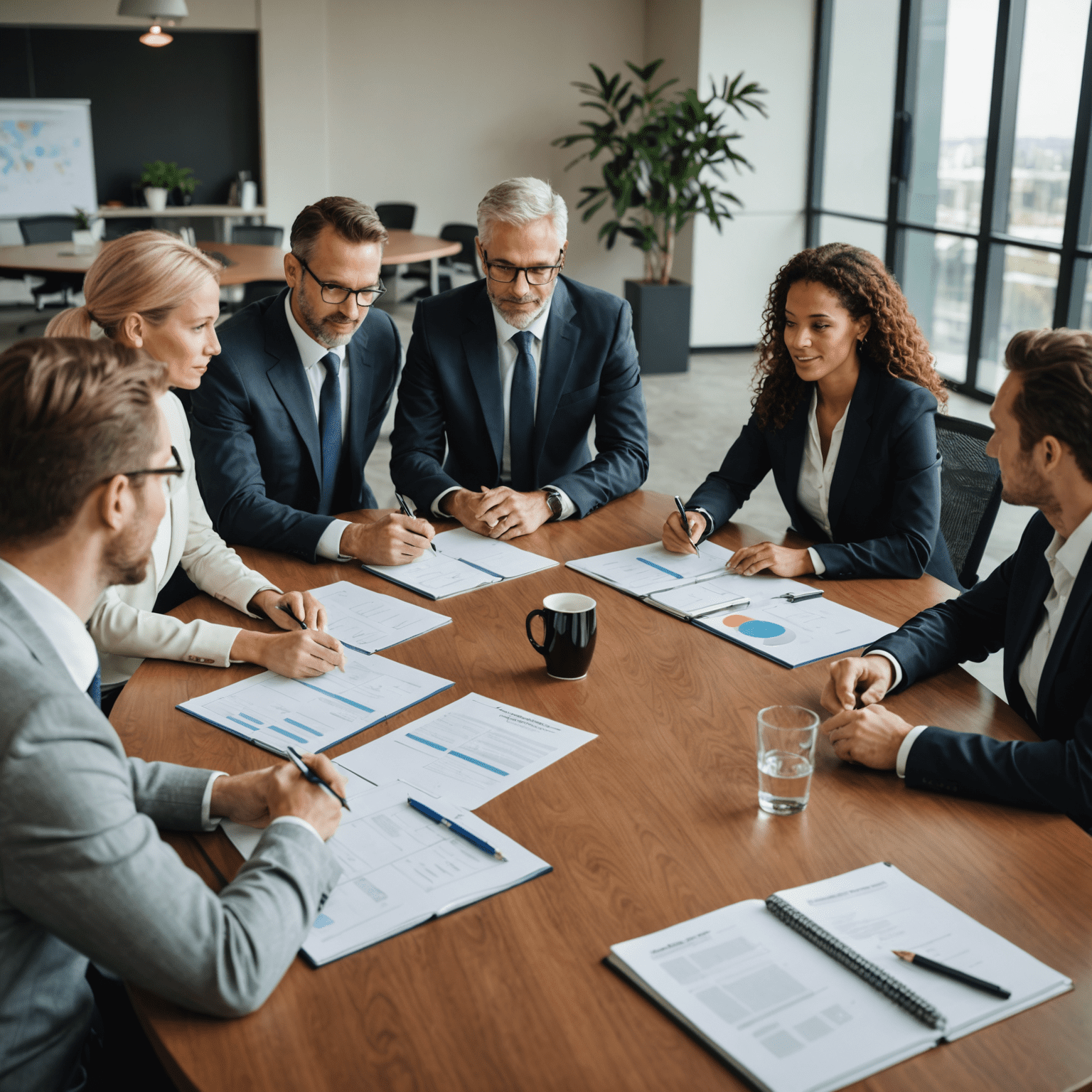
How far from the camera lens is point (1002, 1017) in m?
0.97

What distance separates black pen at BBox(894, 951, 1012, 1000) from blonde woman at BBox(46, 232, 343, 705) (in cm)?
92

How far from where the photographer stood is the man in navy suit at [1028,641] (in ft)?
4.32

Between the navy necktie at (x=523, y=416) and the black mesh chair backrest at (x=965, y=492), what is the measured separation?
100cm

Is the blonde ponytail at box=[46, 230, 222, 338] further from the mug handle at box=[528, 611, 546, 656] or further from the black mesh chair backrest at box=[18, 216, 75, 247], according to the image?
the black mesh chair backrest at box=[18, 216, 75, 247]

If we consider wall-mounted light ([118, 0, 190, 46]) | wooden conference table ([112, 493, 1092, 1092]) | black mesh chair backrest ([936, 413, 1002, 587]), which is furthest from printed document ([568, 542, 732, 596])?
wall-mounted light ([118, 0, 190, 46])

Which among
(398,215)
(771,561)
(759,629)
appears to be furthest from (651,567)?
(398,215)

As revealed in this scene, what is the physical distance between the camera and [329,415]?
2.60 metres

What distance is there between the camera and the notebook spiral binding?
95 cm

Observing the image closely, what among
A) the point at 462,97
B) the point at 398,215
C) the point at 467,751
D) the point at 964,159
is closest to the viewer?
the point at 467,751

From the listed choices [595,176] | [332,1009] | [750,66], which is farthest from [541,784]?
[595,176]

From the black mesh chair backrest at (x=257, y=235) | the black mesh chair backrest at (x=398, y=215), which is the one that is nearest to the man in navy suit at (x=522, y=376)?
the black mesh chair backrest at (x=257, y=235)

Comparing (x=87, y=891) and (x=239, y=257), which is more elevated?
(x=239, y=257)

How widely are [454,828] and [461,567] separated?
93 cm

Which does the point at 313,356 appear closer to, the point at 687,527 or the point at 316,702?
the point at 687,527
